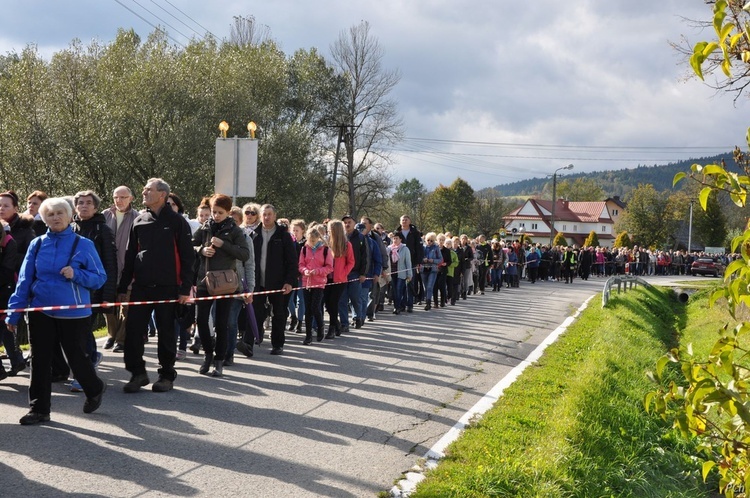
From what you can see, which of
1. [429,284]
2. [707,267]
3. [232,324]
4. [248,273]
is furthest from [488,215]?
[232,324]

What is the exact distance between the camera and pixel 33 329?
6465 mm

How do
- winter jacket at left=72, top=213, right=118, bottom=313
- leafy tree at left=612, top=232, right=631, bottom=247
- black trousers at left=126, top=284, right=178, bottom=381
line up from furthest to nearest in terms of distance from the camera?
leafy tree at left=612, top=232, right=631, bottom=247 < winter jacket at left=72, top=213, right=118, bottom=313 < black trousers at left=126, top=284, right=178, bottom=381

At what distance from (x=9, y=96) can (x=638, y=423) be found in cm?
2987

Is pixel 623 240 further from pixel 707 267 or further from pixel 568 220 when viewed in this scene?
pixel 568 220

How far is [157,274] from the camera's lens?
7703 millimetres

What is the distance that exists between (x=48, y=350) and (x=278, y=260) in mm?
4643

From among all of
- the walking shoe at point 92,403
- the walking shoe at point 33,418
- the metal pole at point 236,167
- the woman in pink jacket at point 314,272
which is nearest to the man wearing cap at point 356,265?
the woman in pink jacket at point 314,272

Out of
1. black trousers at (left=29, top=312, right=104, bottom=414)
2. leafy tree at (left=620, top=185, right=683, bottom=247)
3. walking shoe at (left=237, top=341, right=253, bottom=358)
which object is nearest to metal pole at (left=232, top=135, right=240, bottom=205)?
walking shoe at (left=237, top=341, right=253, bottom=358)

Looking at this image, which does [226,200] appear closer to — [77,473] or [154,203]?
[154,203]

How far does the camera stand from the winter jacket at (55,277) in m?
6.52

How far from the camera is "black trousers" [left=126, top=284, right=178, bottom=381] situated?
25.3ft

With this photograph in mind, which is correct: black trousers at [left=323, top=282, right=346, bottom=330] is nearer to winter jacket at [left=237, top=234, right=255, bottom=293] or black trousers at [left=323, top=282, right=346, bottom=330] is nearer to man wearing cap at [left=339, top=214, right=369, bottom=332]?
man wearing cap at [left=339, top=214, right=369, bottom=332]

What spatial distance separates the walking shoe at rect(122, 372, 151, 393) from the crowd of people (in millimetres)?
11

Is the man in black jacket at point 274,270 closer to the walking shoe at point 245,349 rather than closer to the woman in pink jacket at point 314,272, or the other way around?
the walking shoe at point 245,349
